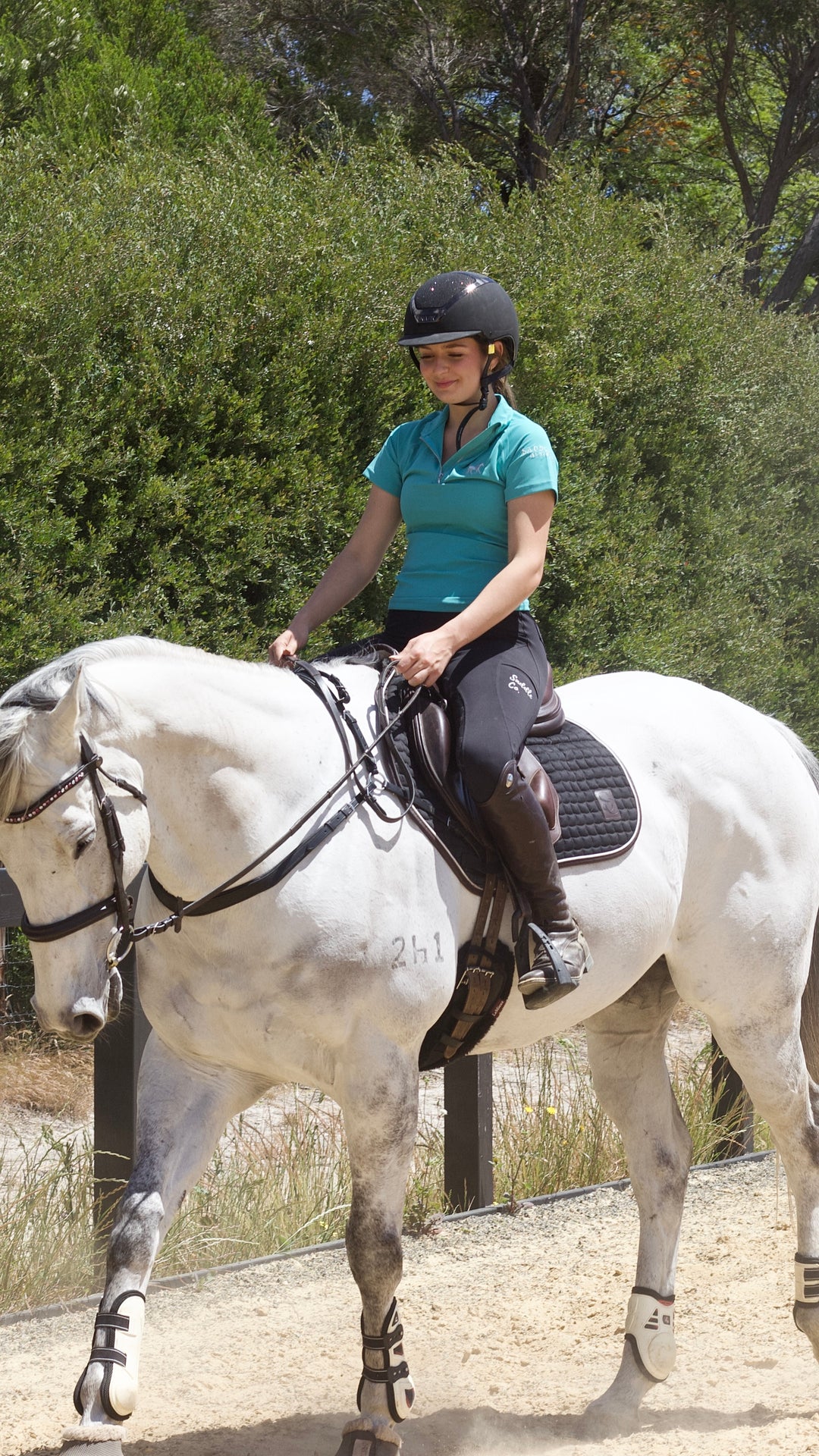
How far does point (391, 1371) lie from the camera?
299 cm

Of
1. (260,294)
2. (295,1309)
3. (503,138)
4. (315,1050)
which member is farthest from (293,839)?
(503,138)

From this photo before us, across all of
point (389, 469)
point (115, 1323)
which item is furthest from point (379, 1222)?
point (389, 469)

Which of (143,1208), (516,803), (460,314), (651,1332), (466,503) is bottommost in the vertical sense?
(651,1332)

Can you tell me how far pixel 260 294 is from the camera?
21.8 ft

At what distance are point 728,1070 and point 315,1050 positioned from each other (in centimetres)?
374

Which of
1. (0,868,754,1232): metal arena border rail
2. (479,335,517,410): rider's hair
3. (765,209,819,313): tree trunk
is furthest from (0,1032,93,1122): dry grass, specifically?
(765,209,819,313): tree trunk

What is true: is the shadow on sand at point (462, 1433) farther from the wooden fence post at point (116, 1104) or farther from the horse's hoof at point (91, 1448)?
the wooden fence post at point (116, 1104)

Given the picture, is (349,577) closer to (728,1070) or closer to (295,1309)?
(295,1309)

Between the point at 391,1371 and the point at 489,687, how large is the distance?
159 centimetres

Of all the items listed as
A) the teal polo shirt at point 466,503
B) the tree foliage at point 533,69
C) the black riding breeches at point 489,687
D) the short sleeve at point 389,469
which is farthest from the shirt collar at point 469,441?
the tree foliage at point 533,69

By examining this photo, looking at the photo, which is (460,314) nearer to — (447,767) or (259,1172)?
(447,767)

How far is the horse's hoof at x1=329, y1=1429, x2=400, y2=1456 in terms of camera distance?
293 cm

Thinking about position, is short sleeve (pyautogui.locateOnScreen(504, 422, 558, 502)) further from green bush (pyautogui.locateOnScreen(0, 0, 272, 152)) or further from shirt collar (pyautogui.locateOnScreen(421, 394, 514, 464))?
green bush (pyautogui.locateOnScreen(0, 0, 272, 152))

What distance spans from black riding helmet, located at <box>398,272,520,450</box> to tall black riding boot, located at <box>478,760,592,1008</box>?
110cm
